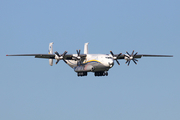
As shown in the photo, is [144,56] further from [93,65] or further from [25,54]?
[25,54]

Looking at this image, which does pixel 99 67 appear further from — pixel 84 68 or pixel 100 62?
pixel 84 68

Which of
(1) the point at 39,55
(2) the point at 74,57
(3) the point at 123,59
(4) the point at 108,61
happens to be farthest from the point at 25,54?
(3) the point at 123,59

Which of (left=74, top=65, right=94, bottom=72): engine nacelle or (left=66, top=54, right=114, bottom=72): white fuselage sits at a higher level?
(left=66, top=54, right=114, bottom=72): white fuselage

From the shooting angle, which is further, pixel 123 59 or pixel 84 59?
pixel 123 59

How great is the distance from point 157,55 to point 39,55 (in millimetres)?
24058

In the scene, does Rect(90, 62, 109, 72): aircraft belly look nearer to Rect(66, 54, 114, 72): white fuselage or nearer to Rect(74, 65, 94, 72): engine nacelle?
Rect(66, 54, 114, 72): white fuselage

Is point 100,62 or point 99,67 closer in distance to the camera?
point 100,62

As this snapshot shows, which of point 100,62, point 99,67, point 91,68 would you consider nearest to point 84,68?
point 91,68

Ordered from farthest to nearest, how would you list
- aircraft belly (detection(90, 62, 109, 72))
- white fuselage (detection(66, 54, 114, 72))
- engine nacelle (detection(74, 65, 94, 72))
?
engine nacelle (detection(74, 65, 94, 72))
aircraft belly (detection(90, 62, 109, 72))
white fuselage (detection(66, 54, 114, 72))

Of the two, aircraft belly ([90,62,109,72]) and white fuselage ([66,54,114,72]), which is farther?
aircraft belly ([90,62,109,72])

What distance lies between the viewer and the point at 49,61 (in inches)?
3017

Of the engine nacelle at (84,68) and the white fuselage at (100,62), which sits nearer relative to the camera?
the white fuselage at (100,62)

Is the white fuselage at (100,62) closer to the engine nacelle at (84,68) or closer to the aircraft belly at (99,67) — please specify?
the aircraft belly at (99,67)

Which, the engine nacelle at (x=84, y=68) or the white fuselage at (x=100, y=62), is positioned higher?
the white fuselage at (x=100, y=62)
